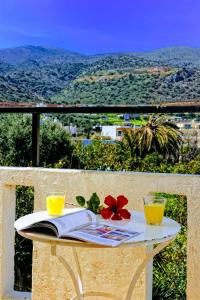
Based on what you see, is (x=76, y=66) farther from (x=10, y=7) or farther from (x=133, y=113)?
(x=10, y=7)

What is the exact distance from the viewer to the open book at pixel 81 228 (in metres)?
1.38

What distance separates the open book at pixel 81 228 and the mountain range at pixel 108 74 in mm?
11332

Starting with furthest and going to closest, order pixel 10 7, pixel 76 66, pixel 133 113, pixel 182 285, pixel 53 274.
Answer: pixel 10 7 → pixel 76 66 → pixel 182 285 → pixel 53 274 → pixel 133 113

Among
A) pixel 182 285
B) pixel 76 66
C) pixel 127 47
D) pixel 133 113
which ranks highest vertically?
pixel 127 47

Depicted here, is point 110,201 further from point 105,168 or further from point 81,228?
point 105,168

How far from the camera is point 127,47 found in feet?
98.2

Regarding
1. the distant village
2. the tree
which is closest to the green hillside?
the tree

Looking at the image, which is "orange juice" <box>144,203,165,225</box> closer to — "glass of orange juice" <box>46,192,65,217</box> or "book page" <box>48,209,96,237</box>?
"book page" <box>48,209,96,237</box>

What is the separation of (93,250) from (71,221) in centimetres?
66

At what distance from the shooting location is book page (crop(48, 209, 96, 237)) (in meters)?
1.42

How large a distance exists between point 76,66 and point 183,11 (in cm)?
1582

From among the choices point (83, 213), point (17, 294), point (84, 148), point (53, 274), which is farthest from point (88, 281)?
point (84, 148)

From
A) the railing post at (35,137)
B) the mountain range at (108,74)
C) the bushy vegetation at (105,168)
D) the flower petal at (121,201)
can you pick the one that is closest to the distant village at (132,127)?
the bushy vegetation at (105,168)

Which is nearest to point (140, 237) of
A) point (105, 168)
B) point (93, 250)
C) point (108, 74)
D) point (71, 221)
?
point (71, 221)
